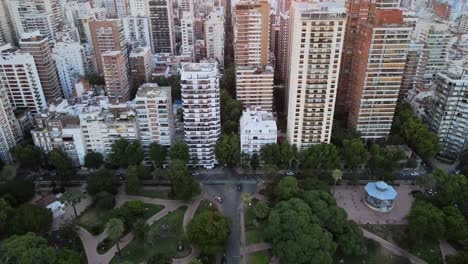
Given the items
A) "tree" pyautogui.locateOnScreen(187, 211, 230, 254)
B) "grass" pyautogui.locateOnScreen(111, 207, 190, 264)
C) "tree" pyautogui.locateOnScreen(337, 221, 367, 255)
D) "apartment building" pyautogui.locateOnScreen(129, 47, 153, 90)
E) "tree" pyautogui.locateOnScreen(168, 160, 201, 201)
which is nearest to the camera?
"tree" pyautogui.locateOnScreen(337, 221, 367, 255)

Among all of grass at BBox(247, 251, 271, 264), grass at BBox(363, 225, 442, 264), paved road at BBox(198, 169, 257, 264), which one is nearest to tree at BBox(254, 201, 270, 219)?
paved road at BBox(198, 169, 257, 264)

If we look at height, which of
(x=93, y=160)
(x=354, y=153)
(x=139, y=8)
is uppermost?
(x=139, y=8)

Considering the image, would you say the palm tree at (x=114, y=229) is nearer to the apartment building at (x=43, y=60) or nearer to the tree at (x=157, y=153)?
the tree at (x=157, y=153)

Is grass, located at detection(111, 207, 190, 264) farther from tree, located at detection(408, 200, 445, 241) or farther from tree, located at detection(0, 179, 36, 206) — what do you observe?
tree, located at detection(408, 200, 445, 241)

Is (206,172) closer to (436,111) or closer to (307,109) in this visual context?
(307,109)

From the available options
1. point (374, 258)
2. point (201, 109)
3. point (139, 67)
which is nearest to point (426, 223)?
point (374, 258)

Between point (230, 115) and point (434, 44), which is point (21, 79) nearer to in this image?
point (230, 115)
